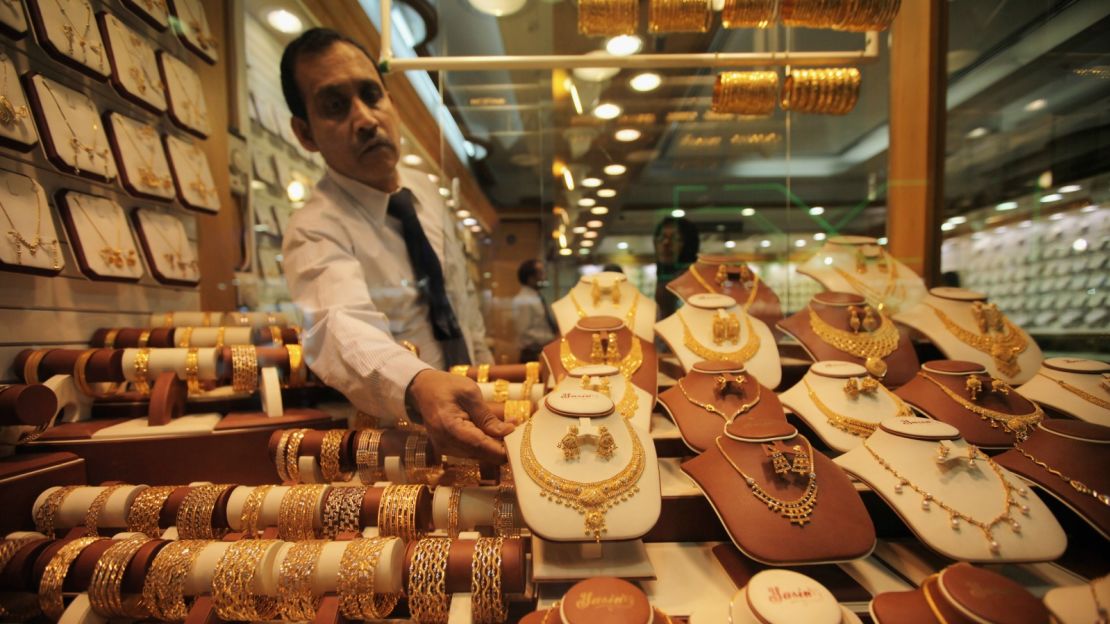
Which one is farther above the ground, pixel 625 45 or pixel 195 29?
pixel 195 29

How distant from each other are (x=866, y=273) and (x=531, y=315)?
1.24 meters

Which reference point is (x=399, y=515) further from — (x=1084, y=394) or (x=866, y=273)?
(x=866, y=273)

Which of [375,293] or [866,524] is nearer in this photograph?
[866,524]

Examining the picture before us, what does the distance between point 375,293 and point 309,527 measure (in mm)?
812

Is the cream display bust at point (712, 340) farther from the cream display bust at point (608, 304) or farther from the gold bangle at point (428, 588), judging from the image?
the gold bangle at point (428, 588)

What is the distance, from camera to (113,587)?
798mm

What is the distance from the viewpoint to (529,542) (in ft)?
2.74

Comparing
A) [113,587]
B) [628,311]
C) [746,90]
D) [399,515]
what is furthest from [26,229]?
[746,90]

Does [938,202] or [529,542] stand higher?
[938,202]

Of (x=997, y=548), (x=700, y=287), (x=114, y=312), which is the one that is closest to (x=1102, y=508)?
(x=997, y=548)

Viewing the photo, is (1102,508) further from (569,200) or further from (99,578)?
(569,200)

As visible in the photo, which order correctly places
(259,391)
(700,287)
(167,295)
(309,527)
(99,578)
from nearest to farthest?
(99,578), (309,527), (259,391), (700,287), (167,295)

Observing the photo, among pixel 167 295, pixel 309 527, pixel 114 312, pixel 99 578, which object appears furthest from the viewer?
pixel 167 295

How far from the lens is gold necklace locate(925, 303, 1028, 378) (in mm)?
1261
